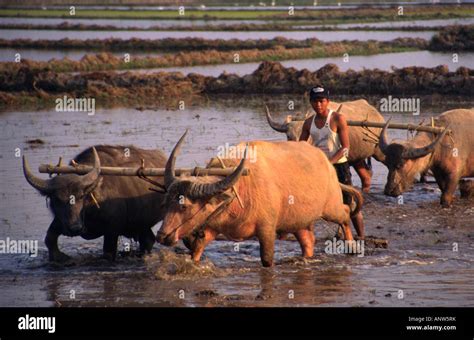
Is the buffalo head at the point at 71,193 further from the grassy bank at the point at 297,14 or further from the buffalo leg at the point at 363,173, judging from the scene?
the grassy bank at the point at 297,14

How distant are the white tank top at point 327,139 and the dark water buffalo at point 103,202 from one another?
1707 millimetres

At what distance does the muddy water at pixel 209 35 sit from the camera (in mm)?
41844

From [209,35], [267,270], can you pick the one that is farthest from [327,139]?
[209,35]

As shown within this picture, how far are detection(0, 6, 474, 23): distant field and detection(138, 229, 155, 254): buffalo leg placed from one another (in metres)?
39.7

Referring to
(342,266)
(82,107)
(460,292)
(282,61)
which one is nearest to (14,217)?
(342,266)

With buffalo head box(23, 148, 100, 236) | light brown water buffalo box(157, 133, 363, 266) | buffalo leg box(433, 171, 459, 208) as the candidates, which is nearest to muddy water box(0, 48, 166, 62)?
buffalo leg box(433, 171, 459, 208)

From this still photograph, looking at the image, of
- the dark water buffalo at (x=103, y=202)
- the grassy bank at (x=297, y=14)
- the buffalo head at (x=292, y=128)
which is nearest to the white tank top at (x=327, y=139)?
the dark water buffalo at (x=103, y=202)

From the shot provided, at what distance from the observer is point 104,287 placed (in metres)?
10.3

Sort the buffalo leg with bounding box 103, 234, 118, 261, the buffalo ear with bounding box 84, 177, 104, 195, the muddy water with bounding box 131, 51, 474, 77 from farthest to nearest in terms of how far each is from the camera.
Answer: the muddy water with bounding box 131, 51, 474, 77 < the buffalo leg with bounding box 103, 234, 118, 261 < the buffalo ear with bounding box 84, 177, 104, 195

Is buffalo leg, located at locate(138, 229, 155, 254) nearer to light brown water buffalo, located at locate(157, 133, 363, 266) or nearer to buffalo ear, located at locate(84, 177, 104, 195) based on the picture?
buffalo ear, located at locate(84, 177, 104, 195)

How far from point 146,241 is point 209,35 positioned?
1297 inches

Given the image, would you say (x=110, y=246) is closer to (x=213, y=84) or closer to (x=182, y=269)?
(x=182, y=269)

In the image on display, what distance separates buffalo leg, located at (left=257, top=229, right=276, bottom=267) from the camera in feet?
33.5

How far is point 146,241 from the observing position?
11602 millimetres
